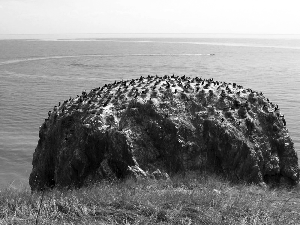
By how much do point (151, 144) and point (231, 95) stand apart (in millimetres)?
3956

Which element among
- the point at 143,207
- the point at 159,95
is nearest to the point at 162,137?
the point at 159,95

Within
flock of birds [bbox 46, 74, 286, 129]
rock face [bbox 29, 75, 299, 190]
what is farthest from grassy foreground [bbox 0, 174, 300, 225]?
flock of birds [bbox 46, 74, 286, 129]

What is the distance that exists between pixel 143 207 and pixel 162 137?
171 inches

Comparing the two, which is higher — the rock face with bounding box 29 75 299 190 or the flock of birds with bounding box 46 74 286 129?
the flock of birds with bounding box 46 74 286 129

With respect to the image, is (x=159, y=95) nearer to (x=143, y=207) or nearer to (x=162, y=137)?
(x=162, y=137)

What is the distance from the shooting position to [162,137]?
14.0 m

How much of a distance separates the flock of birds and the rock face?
4 centimetres

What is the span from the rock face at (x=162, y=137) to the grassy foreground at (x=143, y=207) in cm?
168

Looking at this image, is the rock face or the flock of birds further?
the flock of birds

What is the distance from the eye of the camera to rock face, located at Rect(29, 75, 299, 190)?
1350 cm

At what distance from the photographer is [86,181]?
1345 centimetres

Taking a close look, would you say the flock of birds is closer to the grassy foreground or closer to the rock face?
the rock face

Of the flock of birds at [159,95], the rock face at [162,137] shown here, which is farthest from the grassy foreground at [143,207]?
the flock of birds at [159,95]

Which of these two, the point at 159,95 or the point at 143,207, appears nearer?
the point at 143,207
